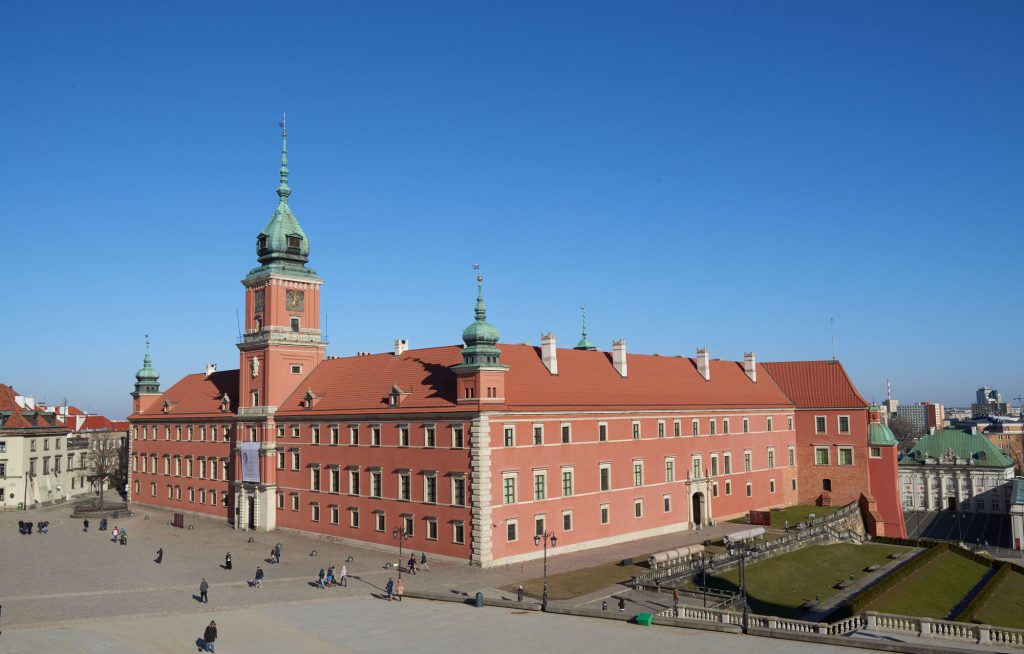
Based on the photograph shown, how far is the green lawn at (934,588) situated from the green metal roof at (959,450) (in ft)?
219

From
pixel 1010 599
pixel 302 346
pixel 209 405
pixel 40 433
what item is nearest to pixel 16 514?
pixel 40 433

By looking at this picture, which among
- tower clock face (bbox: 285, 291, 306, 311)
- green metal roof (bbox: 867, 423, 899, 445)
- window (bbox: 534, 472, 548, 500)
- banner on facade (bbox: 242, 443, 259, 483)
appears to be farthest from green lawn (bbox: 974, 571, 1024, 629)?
tower clock face (bbox: 285, 291, 306, 311)

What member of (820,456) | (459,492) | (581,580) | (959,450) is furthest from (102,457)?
(959,450)

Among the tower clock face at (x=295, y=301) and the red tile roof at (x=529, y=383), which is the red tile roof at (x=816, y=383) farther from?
the tower clock face at (x=295, y=301)

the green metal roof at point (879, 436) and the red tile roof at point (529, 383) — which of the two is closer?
the red tile roof at point (529, 383)

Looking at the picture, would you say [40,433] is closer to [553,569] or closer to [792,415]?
[553,569]

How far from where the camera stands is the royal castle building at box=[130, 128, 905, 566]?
53.4 meters

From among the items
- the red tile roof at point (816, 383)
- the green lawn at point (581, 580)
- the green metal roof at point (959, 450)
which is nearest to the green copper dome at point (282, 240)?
the green lawn at point (581, 580)

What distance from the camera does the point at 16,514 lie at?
274ft

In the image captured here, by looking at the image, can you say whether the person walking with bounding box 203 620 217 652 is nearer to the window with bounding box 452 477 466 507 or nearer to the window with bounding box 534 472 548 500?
the window with bounding box 452 477 466 507

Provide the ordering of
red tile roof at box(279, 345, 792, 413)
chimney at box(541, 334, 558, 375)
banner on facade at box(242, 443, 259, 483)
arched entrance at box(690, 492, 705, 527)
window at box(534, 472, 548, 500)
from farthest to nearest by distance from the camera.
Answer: banner on facade at box(242, 443, 259, 483), arched entrance at box(690, 492, 705, 527), chimney at box(541, 334, 558, 375), red tile roof at box(279, 345, 792, 413), window at box(534, 472, 548, 500)

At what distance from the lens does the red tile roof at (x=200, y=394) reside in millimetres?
78812

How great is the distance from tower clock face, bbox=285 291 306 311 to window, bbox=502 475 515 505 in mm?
28496

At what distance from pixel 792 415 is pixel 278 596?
5632cm
